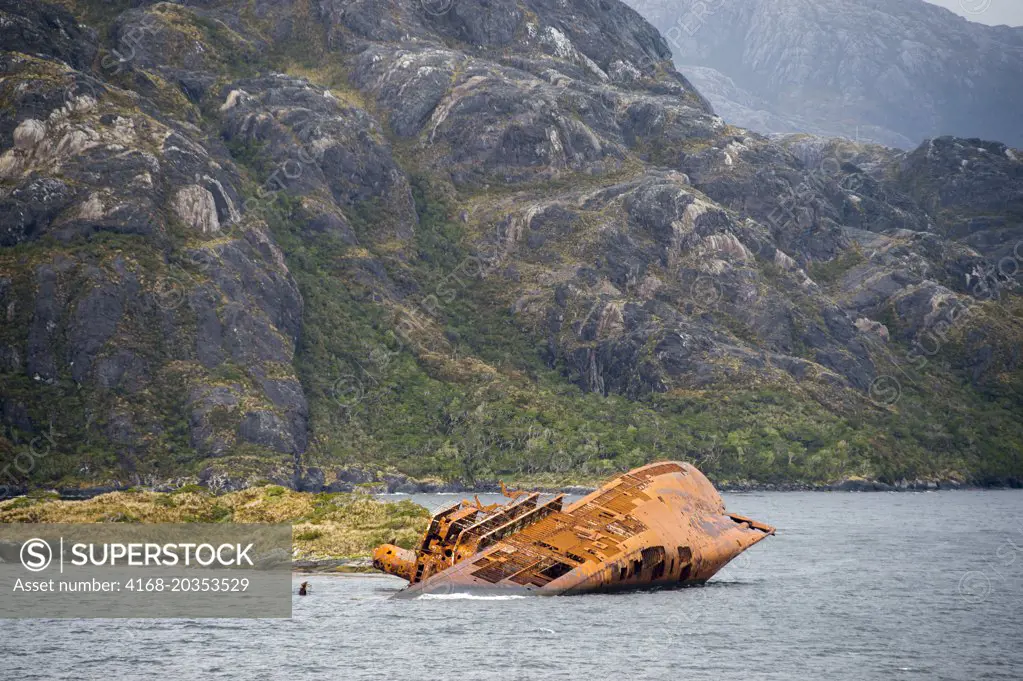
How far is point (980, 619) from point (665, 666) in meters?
32.4

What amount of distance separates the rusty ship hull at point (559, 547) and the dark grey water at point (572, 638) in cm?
149

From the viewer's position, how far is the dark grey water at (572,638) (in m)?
72.3

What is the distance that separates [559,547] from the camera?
92812 millimetres

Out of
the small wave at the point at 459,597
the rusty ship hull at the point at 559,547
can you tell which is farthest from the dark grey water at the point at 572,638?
the rusty ship hull at the point at 559,547

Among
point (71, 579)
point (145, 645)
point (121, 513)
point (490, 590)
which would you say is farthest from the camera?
point (121, 513)

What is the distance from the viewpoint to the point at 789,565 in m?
130

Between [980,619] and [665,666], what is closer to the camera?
[665,666]

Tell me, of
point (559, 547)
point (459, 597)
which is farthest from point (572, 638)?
point (459, 597)

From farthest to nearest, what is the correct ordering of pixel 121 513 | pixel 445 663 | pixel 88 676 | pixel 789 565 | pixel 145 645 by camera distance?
pixel 789 565, pixel 121 513, pixel 145 645, pixel 445 663, pixel 88 676

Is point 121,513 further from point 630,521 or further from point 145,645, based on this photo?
point 630,521

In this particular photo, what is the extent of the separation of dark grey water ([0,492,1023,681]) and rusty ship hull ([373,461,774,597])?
1.49m

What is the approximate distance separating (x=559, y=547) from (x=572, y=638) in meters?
13.6

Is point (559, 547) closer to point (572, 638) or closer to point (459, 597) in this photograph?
point (459, 597)

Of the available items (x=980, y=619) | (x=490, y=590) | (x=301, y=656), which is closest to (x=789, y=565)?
(x=980, y=619)
